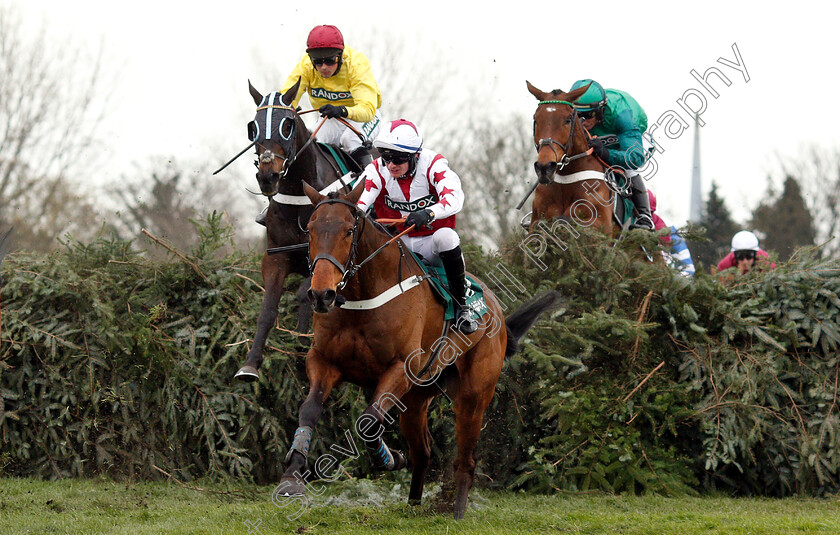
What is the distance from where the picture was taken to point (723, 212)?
32.6m

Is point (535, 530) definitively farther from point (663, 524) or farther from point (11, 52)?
point (11, 52)

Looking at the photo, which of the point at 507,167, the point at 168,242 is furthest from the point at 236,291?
the point at 507,167

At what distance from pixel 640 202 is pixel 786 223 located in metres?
29.3

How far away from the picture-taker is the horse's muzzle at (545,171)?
28.6ft

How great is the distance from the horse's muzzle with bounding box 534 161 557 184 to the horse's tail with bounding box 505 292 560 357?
1703mm

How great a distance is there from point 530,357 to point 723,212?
26.6 meters

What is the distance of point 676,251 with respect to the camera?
9.91m

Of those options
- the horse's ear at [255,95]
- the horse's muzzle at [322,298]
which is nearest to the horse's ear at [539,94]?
the horse's ear at [255,95]

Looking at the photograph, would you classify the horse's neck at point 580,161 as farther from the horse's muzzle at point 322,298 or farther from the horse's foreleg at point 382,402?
the horse's muzzle at point 322,298

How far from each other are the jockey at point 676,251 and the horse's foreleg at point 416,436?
3.34 metres

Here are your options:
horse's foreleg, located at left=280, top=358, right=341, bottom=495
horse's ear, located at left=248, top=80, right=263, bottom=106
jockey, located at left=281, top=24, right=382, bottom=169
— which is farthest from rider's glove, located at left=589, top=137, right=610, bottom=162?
horse's foreleg, located at left=280, top=358, right=341, bottom=495

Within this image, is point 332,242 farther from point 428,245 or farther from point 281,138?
point 281,138

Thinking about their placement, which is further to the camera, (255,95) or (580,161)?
(580,161)

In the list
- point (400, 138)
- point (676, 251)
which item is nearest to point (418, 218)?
point (400, 138)
